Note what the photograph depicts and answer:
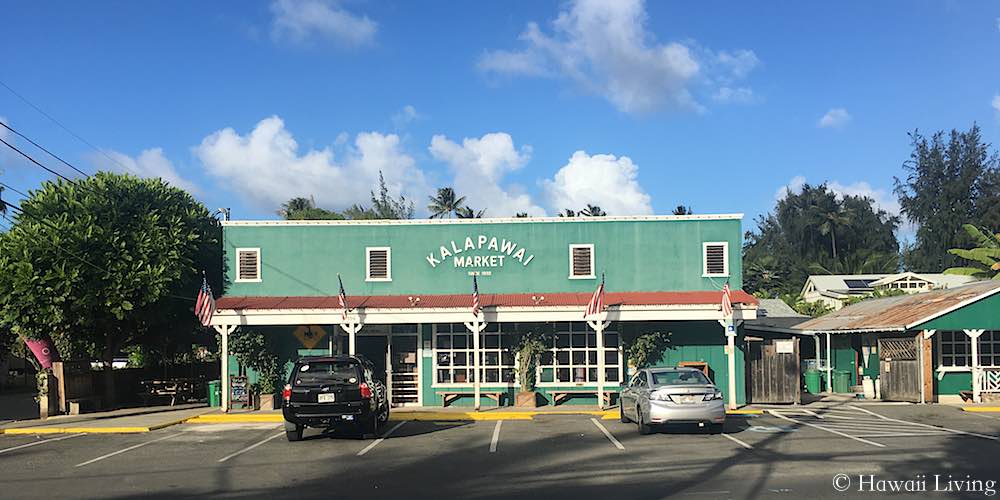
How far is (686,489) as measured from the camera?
11.5 m

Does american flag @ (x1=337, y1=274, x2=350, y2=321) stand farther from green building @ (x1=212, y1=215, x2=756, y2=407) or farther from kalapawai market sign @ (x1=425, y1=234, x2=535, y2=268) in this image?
kalapawai market sign @ (x1=425, y1=234, x2=535, y2=268)

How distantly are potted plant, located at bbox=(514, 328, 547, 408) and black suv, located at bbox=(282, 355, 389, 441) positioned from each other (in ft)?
27.8

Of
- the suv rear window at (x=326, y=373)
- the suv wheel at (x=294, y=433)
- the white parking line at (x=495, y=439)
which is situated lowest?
the white parking line at (x=495, y=439)

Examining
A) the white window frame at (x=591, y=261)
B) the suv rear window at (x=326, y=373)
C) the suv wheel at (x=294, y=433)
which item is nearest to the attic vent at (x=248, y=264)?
the white window frame at (x=591, y=261)

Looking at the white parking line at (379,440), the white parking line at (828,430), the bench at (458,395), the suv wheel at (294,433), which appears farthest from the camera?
the bench at (458,395)

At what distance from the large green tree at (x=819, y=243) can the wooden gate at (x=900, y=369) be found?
5495 cm

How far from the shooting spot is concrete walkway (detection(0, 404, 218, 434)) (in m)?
21.5

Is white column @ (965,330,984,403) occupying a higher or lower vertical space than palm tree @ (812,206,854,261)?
lower

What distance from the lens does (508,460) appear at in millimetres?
14773

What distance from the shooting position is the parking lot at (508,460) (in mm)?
12000

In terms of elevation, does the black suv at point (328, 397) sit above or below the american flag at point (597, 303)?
below

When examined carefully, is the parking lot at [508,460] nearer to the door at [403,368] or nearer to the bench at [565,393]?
the bench at [565,393]

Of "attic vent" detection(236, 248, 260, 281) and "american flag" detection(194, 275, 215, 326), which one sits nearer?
→ "american flag" detection(194, 275, 215, 326)

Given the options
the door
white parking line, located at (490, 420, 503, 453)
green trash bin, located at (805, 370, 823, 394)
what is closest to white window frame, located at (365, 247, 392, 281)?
the door
